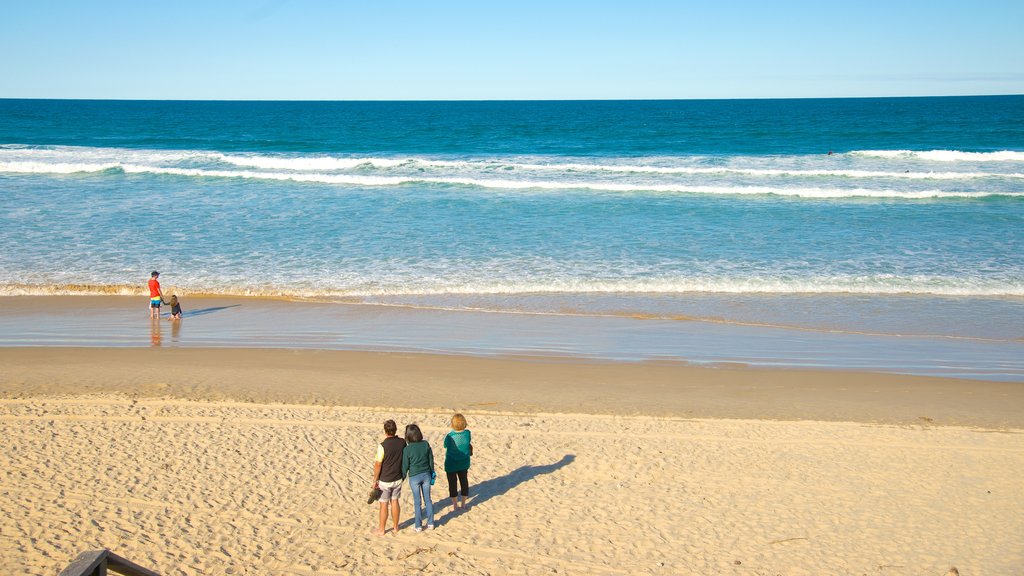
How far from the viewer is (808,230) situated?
24.3 meters

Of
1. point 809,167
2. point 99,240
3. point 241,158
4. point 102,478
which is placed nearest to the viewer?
point 102,478

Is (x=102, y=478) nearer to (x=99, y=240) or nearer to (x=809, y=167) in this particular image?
(x=99, y=240)

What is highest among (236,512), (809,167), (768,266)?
(809,167)

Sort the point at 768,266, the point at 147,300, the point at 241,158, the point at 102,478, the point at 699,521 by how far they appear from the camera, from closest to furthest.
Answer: the point at 699,521 → the point at 102,478 → the point at 147,300 → the point at 768,266 → the point at 241,158

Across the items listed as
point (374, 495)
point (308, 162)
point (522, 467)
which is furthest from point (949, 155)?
point (374, 495)

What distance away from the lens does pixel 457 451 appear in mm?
8039

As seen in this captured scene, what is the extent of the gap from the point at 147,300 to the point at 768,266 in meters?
14.7

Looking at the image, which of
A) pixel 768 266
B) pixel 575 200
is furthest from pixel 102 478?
pixel 575 200

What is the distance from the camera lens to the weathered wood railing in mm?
3641

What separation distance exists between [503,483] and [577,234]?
1549cm

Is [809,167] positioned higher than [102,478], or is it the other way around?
[809,167]

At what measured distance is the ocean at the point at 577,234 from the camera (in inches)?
653

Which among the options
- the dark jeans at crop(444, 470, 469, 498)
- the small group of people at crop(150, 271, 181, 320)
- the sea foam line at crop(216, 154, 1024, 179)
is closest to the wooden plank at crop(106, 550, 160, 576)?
the dark jeans at crop(444, 470, 469, 498)

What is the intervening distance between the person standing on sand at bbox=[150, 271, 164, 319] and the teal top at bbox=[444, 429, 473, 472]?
9.51m
